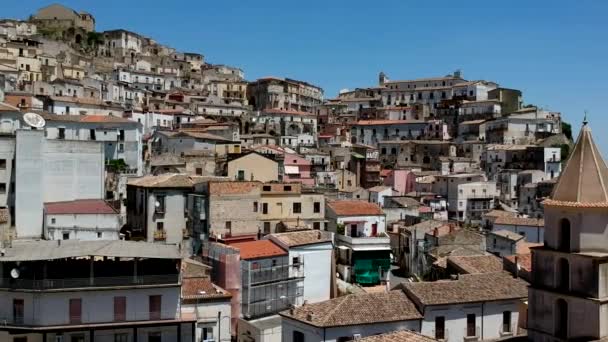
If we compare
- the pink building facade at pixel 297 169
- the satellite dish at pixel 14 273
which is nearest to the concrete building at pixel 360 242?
the pink building facade at pixel 297 169

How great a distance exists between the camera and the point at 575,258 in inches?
845

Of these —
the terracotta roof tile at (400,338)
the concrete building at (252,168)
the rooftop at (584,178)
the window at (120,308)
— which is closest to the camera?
the rooftop at (584,178)

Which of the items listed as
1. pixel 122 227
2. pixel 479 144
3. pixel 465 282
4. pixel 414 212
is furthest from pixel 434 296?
pixel 479 144

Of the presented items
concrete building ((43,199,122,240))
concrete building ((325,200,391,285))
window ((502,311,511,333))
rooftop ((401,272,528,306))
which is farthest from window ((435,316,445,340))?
concrete building ((43,199,122,240))

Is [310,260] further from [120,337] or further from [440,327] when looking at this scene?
[120,337]

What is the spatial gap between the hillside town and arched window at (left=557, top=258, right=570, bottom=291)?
5 cm

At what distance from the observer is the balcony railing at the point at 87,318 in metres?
28.5

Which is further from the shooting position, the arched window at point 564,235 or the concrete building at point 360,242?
the concrete building at point 360,242

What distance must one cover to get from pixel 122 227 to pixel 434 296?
22.0 metres

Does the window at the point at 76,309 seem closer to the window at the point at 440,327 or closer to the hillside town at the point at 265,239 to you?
the hillside town at the point at 265,239

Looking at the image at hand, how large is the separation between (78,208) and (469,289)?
74.0 feet

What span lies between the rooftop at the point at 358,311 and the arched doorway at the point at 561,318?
808cm

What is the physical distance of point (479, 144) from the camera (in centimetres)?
9450

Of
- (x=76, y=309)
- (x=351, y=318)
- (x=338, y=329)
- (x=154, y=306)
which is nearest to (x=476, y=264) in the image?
(x=351, y=318)
